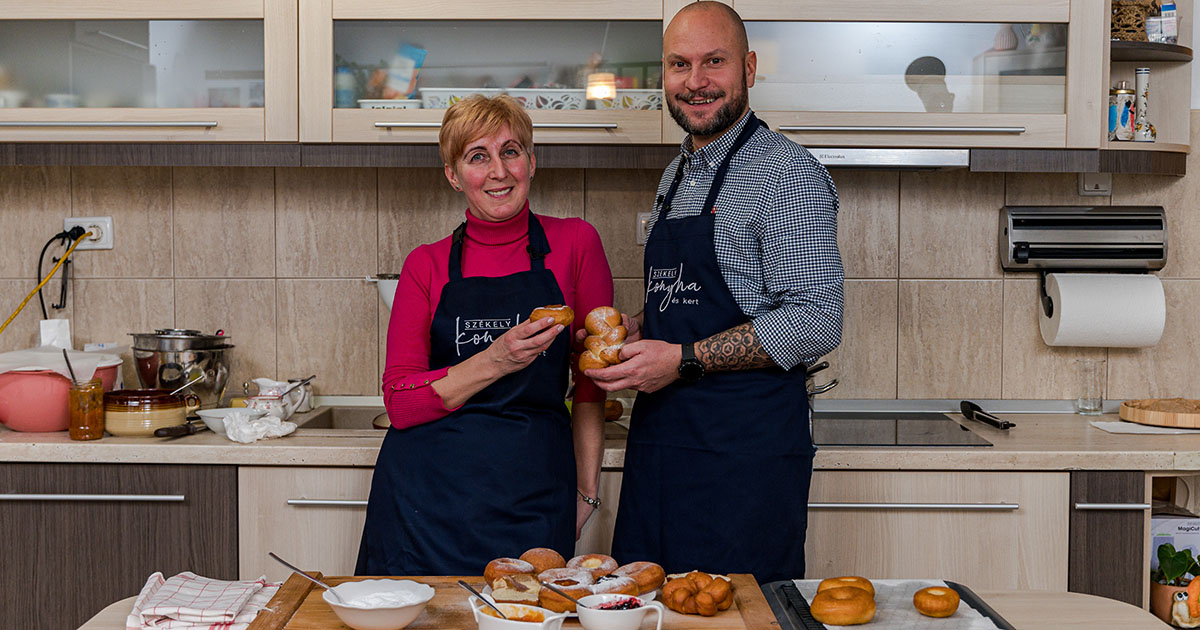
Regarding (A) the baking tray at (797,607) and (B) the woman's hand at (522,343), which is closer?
(A) the baking tray at (797,607)

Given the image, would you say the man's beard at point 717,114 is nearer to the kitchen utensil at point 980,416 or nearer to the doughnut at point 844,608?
the doughnut at point 844,608

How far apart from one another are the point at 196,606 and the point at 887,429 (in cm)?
168

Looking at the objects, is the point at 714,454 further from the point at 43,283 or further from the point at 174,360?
the point at 43,283

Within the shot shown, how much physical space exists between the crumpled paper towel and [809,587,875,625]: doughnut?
53.3 inches

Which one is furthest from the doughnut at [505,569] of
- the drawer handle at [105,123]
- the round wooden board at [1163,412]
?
the round wooden board at [1163,412]

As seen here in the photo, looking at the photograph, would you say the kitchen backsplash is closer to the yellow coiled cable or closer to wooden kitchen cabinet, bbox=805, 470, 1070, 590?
the yellow coiled cable

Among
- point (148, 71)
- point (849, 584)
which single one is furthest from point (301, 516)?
point (849, 584)

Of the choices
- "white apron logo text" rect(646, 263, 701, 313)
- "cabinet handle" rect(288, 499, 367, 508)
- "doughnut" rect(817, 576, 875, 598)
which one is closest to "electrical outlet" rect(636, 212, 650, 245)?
"white apron logo text" rect(646, 263, 701, 313)

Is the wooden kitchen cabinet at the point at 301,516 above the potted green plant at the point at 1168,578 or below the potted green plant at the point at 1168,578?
above

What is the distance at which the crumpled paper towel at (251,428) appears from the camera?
209cm

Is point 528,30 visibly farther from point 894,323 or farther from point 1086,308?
point 1086,308

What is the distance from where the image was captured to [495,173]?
5.35 feet

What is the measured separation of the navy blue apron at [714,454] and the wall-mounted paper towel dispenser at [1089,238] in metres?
1.07

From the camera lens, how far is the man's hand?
5.29 feet
